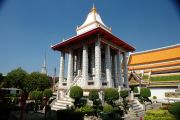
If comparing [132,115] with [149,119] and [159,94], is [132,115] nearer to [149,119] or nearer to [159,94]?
[149,119]

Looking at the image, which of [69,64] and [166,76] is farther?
[166,76]

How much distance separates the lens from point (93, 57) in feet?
75.3

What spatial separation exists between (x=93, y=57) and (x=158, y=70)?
15.3 m

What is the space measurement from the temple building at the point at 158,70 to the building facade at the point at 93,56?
287 inches

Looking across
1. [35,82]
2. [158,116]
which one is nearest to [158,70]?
[158,116]

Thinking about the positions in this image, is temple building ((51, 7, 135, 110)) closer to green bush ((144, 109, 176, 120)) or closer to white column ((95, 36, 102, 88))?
white column ((95, 36, 102, 88))

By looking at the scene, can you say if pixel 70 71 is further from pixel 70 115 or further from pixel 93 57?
pixel 70 115

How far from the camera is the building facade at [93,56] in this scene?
19.4 meters

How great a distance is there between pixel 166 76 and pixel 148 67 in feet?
16.3

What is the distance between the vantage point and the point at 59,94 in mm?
20641

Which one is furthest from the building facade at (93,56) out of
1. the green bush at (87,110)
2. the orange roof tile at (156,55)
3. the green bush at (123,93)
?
the orange roof tile at (156,55)

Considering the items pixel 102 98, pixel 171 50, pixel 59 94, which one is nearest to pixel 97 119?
pixel 102 98

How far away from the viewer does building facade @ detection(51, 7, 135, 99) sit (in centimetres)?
1944

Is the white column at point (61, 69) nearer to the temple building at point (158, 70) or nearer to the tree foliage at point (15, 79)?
the tree foliage at point (15, 79)
